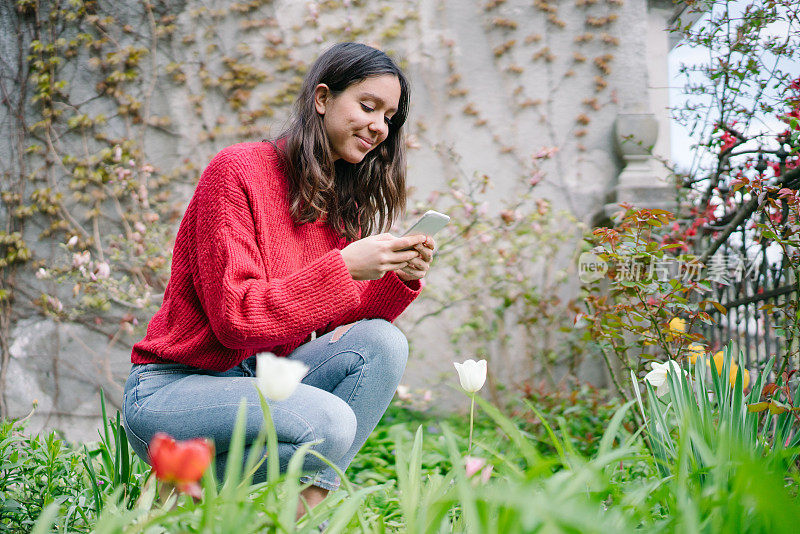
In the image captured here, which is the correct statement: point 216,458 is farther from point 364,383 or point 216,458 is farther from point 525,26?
point 525,26

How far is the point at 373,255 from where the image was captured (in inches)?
55.8

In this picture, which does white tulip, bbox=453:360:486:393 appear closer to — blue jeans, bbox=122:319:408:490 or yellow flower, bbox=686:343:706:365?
blue jeans, bbox=122:319:408:490

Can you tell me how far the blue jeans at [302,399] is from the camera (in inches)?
51.9

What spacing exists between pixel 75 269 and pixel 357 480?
197 cm

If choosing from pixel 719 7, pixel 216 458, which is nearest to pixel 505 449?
pixel 216 458

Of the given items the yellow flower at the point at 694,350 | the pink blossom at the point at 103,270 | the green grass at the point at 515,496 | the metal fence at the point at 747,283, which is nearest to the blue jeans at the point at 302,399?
the green grass at the point at 515,496

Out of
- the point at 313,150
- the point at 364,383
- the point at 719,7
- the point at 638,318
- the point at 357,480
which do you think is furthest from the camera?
the point at 719,7

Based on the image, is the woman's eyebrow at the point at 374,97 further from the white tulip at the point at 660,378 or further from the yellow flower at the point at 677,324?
the yellow flower at the point at 677,324

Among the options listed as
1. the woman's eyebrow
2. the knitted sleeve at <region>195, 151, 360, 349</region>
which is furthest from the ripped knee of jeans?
the woman's eyebrow

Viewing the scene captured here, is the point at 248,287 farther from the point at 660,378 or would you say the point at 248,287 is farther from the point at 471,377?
the point at 660,378

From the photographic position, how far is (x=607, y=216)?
3.41 meters

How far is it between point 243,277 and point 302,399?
11.3 inches

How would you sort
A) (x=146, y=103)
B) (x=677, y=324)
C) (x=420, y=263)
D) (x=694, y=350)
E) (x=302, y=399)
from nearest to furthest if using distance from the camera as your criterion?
1. (x=302, y=399)
2. (x=420, y=263)
3. (x=694, y=350)
4. (x=677, y=324)
5. (x=146, y=103)

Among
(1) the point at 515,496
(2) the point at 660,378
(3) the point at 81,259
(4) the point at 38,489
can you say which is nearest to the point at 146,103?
(3) the point at 81,259
